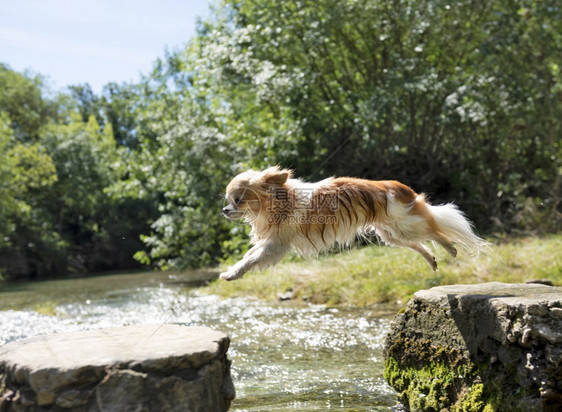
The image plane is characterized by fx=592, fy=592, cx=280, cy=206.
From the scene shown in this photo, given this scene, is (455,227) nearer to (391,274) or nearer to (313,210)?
(313,210)

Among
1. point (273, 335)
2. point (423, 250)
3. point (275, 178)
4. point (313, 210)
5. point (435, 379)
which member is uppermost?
point (275, 178)

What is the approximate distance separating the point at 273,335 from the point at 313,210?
2.88 metres

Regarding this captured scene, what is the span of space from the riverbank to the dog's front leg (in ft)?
12.4

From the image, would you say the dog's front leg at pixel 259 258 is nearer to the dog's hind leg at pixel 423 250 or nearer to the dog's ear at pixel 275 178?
the dog's ear at pixel 275 178

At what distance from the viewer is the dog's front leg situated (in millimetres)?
5215

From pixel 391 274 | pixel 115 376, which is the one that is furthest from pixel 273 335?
pixel 115 376

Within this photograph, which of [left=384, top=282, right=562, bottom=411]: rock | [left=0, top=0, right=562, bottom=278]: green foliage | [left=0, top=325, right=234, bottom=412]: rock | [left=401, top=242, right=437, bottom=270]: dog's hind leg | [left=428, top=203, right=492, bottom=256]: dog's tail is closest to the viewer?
[left=0, top=325, right=234, bottom=412]: rock

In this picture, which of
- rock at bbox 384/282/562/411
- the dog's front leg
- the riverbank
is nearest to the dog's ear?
the dog's front leg

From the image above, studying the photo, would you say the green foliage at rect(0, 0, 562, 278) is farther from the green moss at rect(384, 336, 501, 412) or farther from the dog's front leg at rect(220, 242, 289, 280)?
the green moss at rect(384, 336, 501, 412)

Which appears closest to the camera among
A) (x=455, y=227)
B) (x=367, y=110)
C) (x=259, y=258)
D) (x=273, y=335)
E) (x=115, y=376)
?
(x=115, y=376)

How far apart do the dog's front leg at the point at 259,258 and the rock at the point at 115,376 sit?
5.03 ft

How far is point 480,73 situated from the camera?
15.2 meters

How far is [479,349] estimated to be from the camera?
14.3 ft

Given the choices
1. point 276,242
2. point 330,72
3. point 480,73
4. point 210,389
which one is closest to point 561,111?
point 480,73
